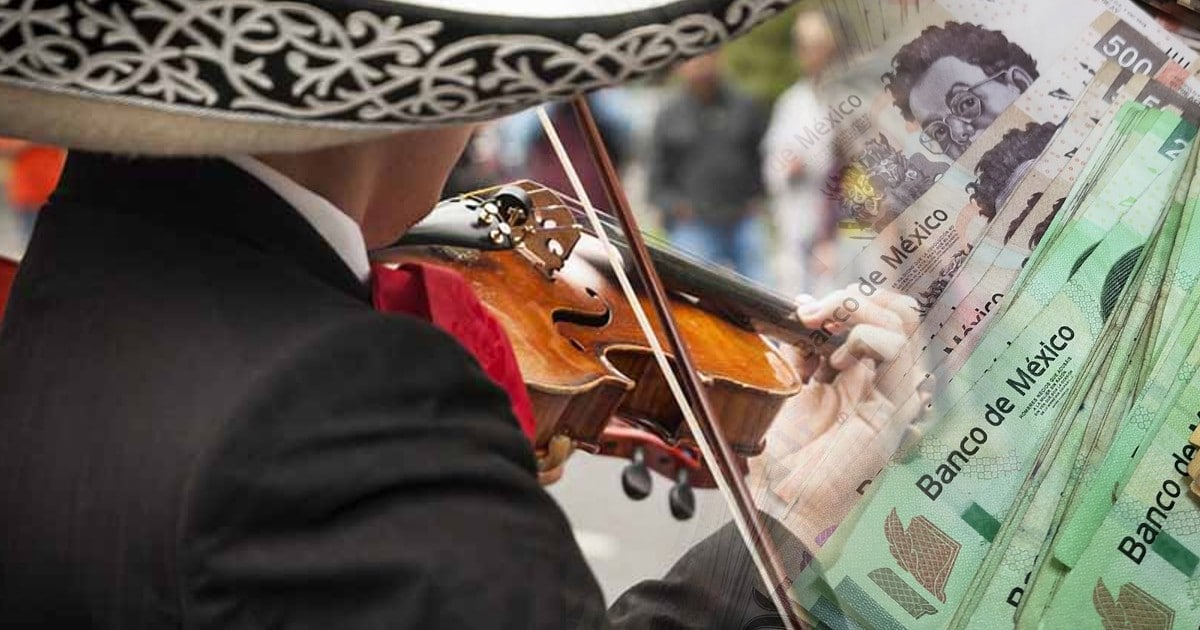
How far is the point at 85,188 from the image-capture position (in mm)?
507

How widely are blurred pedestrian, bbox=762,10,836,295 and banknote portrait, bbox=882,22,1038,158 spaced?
0.15ft

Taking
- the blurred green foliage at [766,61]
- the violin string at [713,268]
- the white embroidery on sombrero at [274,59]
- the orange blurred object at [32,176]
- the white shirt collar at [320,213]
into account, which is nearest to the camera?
the white embroidery on sombrero at [274,59]

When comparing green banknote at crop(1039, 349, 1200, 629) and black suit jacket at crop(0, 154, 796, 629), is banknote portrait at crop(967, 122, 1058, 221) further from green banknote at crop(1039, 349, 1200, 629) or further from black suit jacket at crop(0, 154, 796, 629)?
black suit jacket at crop(0, 154, 796, 629)

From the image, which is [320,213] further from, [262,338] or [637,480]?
[637,480]

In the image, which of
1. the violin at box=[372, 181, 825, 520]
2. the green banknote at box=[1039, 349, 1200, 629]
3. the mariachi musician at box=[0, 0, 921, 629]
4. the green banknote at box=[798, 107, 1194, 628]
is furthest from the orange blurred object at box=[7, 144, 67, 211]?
the green banknote at box=[1039, 349, 1200, 629]

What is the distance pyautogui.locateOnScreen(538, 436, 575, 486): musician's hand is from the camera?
2.39 ft

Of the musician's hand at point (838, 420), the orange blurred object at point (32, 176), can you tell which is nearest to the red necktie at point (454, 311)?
the musician's hand at point (838, 420)

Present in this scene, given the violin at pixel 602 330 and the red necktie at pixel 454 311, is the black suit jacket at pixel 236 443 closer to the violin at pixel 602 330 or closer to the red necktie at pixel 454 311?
the red necktie at pixel 454 311

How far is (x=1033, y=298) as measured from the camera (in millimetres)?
706

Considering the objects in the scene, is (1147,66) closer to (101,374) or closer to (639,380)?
(639,380)

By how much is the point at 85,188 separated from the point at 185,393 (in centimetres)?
10

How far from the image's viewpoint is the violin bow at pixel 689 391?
27.1 inches

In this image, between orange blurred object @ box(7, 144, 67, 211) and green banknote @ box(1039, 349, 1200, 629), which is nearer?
green banknote @ box(1039, 349, 1200, 629)

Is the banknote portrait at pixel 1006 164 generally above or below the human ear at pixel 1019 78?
below
